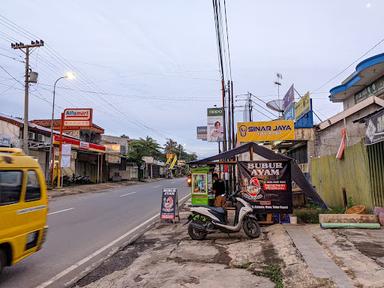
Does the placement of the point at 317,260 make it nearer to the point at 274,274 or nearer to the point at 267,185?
the point at 274,274

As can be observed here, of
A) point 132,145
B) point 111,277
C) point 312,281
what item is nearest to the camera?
point 312,281

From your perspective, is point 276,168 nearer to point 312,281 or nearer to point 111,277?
point 312,281

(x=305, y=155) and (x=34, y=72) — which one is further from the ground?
(x=34, y=72)

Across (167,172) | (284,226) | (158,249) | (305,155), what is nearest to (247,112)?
(305,155)

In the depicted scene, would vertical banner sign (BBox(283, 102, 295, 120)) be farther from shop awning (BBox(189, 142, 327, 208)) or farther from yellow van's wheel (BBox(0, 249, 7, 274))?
yellow van's wheel (BBox(0, 249, 7, 274))

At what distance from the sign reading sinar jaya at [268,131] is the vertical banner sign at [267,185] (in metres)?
6.19

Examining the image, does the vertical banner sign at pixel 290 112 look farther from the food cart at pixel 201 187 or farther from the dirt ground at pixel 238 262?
the dirt ground at pixel 238 262

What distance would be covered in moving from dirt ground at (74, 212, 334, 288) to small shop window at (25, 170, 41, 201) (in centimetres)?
174

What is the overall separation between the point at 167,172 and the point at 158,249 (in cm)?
7466

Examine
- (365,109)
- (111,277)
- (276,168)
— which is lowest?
(111,277)

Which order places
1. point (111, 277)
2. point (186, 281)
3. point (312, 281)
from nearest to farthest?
point (312, 281), point (186, 281), point (111, 277)

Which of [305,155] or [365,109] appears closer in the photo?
[365,109]

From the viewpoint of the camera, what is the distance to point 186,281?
18.5 ft

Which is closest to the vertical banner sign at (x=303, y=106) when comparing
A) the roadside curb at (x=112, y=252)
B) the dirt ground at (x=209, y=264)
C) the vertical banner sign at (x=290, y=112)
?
the vertical banner sign at (x=290, y=112)
